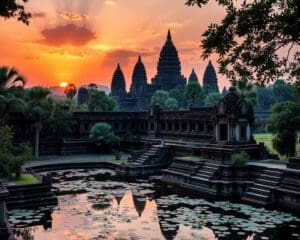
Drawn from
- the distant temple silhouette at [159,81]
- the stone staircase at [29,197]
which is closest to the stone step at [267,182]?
the stone staircase at [29,197]

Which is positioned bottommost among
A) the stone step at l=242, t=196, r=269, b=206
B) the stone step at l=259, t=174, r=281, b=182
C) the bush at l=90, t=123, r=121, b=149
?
the stone step at l=242, t=196, r=269, b=206

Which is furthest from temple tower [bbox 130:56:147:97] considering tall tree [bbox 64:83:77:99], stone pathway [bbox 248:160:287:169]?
stone pathway [bbox 248:160:287:169]

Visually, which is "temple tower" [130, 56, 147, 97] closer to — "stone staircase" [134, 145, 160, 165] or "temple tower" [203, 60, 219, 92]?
"temple tower" [203, 60, 219, 92]

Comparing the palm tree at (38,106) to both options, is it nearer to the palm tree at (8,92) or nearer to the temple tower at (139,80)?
the palm tree at (8,92)

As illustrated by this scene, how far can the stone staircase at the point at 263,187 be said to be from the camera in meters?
20.0

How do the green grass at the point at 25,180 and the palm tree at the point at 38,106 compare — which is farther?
the palm tree at the point at 38,106

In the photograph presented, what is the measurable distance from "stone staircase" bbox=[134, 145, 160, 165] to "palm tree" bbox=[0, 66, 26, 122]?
9821 millimetres

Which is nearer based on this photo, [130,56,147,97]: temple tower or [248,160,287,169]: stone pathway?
[248,160,287,169]: stone pathway

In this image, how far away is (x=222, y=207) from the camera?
19312mm

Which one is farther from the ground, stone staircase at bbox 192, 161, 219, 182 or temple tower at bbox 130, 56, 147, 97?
temple tower at bbox 130, 56, 147, 97

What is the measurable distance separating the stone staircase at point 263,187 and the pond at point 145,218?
1056 mm

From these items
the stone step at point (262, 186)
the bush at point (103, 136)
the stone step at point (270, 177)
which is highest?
the bush at point (103, 136)

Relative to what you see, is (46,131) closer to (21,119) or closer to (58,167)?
(21,119)

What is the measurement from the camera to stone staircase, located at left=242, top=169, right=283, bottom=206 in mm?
19953
